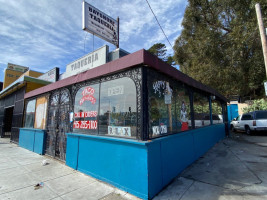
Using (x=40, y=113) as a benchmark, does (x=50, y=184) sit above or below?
below

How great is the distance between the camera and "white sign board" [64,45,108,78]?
6676 millimetres

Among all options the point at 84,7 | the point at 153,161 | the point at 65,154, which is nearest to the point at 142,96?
the point at 153,161

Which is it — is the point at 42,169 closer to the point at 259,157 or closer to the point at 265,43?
the point at 259,157

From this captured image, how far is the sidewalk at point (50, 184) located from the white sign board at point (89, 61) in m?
4.47

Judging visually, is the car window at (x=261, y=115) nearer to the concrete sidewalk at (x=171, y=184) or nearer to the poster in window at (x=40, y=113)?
the concrete sidewalk at (x=171, y=184)

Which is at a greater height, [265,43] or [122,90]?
[265,43]

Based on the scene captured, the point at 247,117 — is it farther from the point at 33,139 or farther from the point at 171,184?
the point at 33,139

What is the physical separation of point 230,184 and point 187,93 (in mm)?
3186

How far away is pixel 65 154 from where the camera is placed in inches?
229

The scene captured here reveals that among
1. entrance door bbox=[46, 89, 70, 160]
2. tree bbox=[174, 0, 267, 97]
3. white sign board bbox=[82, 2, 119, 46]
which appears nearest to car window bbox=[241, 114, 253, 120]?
tree bbox=[174, 0, 267, 97]

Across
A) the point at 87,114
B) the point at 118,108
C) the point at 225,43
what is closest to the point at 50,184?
the point at 87,114

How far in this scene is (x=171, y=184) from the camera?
151 inches

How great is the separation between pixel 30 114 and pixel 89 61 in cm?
510

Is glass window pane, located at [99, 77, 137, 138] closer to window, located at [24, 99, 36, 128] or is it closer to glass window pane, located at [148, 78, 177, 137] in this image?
glass window pane, located at [148, 78, 177, 137]
